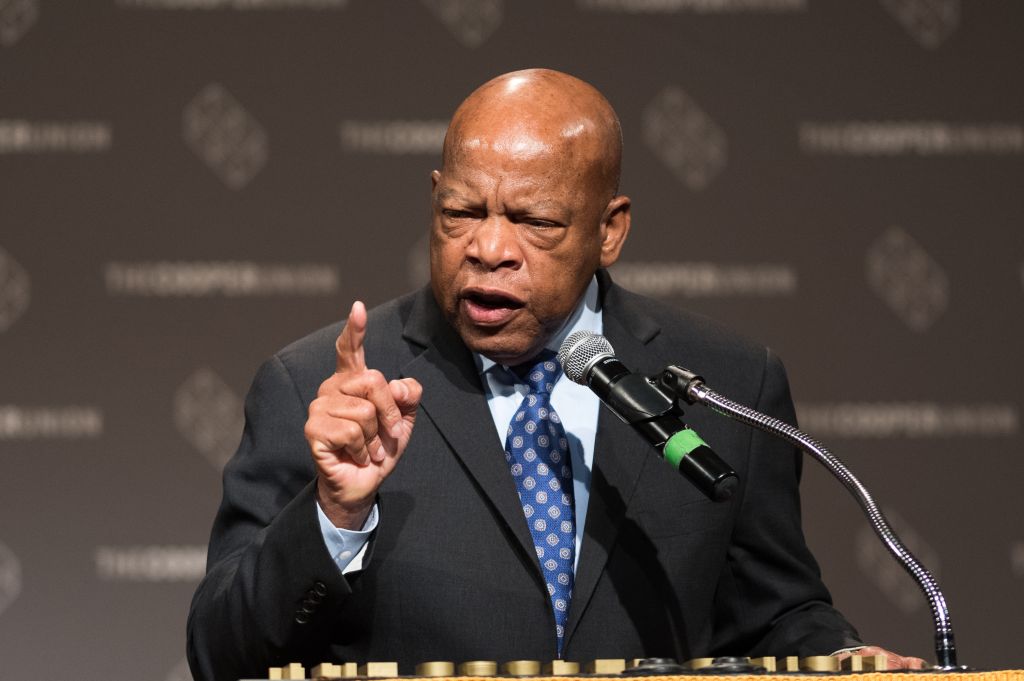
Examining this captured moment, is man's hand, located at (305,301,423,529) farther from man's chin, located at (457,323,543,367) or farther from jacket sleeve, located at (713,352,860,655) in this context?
jacket sleeve, located at (713,352,860,655)

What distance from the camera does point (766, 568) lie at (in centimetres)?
245

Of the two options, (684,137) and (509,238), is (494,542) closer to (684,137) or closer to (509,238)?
(509,238)

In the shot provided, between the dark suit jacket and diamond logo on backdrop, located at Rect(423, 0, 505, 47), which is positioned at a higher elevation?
diamond logo on backdrop, located at Rect(423, 0, 505, 47)

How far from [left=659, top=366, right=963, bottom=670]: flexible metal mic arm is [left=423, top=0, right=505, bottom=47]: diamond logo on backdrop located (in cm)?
220

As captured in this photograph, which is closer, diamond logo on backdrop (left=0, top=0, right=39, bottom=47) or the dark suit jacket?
the dark suit jacket

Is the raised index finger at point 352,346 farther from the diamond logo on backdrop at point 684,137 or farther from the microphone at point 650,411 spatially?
the diamond logo on backdrop at point 684,137

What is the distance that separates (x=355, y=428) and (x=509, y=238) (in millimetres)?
544

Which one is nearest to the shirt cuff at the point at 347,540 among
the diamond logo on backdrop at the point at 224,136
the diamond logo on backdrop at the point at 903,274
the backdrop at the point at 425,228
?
the backdrop at the point at 425,228

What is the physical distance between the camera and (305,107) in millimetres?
3855

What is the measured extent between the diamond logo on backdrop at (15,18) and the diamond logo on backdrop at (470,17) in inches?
39.5

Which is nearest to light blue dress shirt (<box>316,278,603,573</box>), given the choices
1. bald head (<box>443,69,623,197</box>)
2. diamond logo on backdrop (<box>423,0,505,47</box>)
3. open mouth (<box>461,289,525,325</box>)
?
open mouth (<box>461,289,525,325</box>)

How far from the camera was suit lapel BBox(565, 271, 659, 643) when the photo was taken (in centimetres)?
223

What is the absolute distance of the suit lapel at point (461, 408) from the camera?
2234 mm

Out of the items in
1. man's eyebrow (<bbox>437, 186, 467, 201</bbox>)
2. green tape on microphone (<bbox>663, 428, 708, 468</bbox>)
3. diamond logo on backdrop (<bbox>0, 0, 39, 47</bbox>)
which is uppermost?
diamond logo on backdrop (<bbox>0, 0, 39, 47</bbox>)
